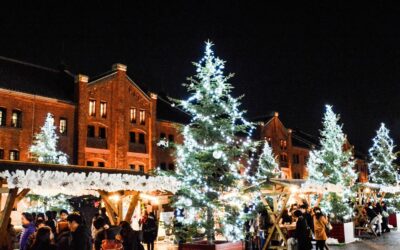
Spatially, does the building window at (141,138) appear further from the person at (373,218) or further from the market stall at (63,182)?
the market stall at (63,182)

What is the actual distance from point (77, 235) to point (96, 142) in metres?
29.0

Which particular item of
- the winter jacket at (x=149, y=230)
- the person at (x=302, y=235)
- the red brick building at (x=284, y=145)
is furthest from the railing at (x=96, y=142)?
the person at (x=302, y=235)

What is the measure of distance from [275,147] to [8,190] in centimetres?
4889

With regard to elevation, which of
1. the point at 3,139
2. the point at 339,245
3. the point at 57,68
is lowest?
the point at 339,245

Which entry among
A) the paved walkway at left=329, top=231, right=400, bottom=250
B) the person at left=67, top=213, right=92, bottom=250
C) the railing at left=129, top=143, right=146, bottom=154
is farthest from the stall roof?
the railing at left=129, top=143, right=146, bottom=154

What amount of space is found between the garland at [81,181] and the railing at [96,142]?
22.0m

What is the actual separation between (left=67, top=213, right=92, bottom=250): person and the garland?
2.86m

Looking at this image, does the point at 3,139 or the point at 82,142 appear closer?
the point at 3,139

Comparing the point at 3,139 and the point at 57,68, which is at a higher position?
the point at 57,68

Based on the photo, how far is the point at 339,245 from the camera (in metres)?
21.0

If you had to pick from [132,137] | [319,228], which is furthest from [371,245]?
[132,137]

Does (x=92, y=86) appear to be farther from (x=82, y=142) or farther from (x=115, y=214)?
(x=115, y=214)

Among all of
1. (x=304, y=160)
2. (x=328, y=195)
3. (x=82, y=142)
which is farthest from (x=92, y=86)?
(x=304, y=160)

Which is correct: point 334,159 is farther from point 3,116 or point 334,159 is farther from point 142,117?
point 3,116
